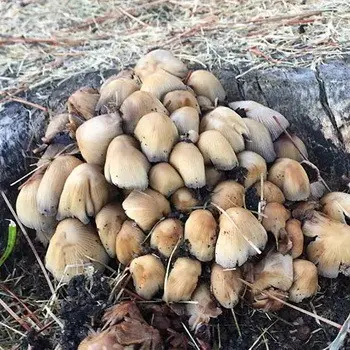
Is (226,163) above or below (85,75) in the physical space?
below

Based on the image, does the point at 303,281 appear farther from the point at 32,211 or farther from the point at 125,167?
the point at 32,211

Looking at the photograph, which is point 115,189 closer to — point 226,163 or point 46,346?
point 226,163

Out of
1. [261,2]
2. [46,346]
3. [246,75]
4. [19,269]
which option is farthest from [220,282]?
[261,2]

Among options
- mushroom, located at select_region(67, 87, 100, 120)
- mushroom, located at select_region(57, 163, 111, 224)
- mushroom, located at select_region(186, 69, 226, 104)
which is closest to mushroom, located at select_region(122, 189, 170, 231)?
mushroom, located at select_region(57, 163, 111, 224)

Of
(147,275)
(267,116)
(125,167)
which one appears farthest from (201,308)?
(267,116)

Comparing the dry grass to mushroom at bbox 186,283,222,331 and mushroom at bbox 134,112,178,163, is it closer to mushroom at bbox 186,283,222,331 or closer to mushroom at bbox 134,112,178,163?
mushroom at bbox 134,112,178,163

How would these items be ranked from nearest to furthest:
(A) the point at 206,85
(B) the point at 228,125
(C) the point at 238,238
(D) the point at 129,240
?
1. (C) the point at 238,238
2. (D) the point at 129,240
3. (B) the point at 228,125
4. (A) the point at 206,85

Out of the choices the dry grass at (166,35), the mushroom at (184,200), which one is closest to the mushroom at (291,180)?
the mushroom at (184,200)
